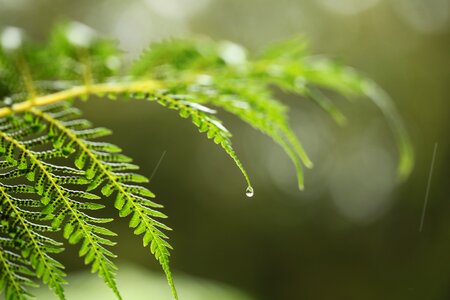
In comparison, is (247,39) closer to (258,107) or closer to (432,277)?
(432,277)

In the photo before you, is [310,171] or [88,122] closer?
[88,122]

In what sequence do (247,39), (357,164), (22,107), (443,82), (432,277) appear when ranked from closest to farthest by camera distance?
1. (22,107)
2. (432,277)
3. (443,82)
4. (357,164)
5. (247,39)

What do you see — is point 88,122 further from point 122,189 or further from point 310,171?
point 310,171

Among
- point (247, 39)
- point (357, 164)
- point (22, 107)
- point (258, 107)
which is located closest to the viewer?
point (22, 107)

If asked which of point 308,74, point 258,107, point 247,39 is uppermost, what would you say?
point 247,39

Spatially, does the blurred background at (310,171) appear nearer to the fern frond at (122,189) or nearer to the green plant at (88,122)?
the green plant at (88,122)

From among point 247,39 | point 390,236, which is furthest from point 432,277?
point 247,39

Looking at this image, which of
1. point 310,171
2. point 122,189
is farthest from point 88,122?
point 310,171
